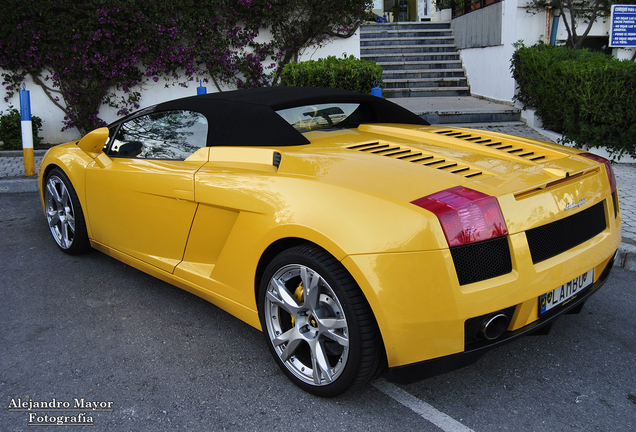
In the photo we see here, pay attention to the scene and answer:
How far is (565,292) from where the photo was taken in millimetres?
2355

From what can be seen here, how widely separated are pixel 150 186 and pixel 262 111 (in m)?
Result: 0.83

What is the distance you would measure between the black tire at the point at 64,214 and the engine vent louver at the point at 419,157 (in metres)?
2.43

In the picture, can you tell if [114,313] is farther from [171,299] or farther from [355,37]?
[355,37]

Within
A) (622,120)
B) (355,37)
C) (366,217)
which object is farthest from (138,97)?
(366,217)

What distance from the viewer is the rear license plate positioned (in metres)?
2.25

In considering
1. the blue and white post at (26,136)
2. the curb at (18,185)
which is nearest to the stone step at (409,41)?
the blue and white post at (26,136)

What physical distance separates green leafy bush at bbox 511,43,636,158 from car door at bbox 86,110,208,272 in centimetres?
602

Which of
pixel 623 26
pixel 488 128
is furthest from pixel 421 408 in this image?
pixel 623 26

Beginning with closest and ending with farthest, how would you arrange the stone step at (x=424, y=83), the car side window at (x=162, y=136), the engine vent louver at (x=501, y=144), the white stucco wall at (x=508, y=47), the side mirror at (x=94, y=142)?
the engine vent louver at (x=501, y=144) → the car side window at (x=162, y=136) → the side mirror at (x=94, y=142) → the white stucco wall at (x=508, y=47) → the stone step at (x=424, y=83)

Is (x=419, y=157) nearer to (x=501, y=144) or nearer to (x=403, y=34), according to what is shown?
(x=501, y=144)

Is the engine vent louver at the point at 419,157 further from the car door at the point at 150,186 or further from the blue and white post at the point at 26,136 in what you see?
the blue and white post at the point at 26,136

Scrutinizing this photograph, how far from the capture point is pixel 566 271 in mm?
2277

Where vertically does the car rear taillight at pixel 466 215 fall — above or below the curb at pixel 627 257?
above

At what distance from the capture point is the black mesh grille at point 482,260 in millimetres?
2014
